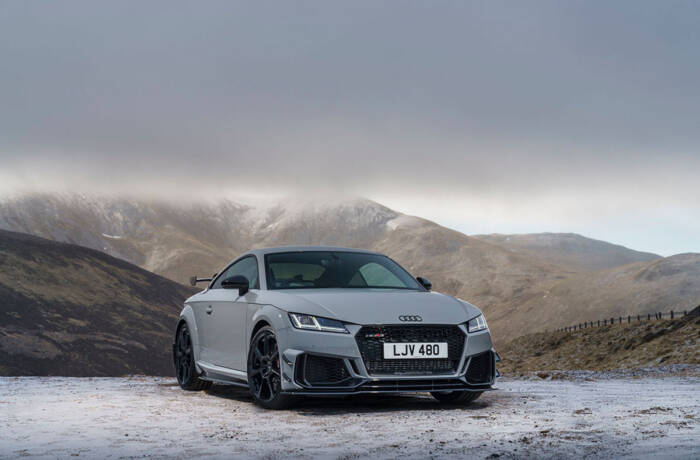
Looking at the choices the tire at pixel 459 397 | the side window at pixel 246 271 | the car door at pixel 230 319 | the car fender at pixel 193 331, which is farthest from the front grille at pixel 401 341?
the car fender at pixel 193 331

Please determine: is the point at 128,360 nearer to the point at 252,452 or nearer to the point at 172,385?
the point at 172,385

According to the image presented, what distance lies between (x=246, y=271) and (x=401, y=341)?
8.98 ft

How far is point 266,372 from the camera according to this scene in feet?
28.7

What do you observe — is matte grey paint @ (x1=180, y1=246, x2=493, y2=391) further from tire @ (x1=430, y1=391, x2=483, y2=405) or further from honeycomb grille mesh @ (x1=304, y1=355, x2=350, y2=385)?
tire @ (x1=430, y1=391, x2=483, y2=405)

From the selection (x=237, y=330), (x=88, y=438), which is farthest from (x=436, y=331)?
(x=88, y=438)

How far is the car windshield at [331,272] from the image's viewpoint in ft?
30.9

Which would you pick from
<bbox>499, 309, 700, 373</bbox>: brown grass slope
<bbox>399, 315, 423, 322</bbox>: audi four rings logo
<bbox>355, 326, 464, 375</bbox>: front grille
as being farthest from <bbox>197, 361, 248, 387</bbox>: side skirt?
<bbox>499, 309, 700, 373</bbox>: brown grass slope

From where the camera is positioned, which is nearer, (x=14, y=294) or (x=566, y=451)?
(x=566, y=451)

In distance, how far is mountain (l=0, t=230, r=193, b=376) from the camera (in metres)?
57.8

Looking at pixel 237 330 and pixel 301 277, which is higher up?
pixel 301 277

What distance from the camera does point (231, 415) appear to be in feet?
27.7

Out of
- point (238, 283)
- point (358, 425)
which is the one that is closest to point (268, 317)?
point (238, 283)

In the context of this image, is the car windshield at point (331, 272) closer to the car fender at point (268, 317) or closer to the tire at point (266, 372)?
the car fender at point (268, 317)

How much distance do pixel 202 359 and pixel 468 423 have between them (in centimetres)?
429
